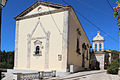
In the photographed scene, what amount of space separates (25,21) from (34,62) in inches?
241

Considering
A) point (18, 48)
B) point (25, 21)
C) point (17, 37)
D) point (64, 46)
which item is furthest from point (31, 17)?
point (64, 46)

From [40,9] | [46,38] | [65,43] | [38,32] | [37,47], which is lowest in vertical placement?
[37,47]

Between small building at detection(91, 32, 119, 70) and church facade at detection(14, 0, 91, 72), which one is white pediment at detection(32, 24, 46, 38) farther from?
small building at detection(91, 32, 119, 70)

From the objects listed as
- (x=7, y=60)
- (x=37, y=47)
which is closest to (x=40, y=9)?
(x=37, y=47)

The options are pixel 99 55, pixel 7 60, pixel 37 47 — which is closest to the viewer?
pixel 37 47

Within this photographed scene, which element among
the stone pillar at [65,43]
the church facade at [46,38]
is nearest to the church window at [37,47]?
the church facade at [46,38]

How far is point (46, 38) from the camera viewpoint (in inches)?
583

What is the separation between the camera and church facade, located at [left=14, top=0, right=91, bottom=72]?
13.6m

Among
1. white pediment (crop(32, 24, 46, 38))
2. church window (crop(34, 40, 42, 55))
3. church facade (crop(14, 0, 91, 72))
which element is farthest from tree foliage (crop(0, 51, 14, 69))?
white pediment (crop(32, 24, 46, 38))

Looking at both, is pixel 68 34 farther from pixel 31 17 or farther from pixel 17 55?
pixel 17 55

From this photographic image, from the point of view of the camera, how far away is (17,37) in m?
17.4

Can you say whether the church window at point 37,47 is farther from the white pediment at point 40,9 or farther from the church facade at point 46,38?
the white pediment at point 40,9

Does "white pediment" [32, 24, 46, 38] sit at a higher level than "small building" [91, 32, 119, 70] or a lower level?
higher

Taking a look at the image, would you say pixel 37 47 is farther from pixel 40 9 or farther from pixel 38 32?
pixel 40 9
